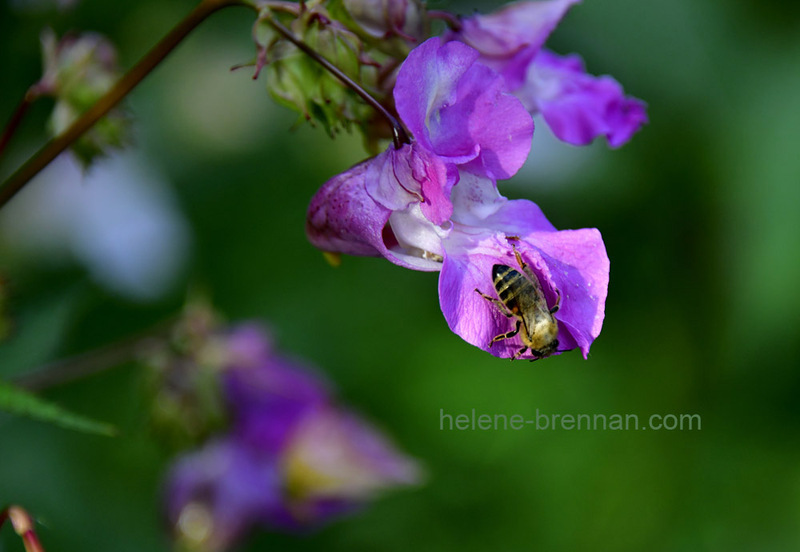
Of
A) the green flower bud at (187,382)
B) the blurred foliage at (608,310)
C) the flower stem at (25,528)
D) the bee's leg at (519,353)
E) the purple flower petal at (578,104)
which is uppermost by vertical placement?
the purple flower petal at (578,104)

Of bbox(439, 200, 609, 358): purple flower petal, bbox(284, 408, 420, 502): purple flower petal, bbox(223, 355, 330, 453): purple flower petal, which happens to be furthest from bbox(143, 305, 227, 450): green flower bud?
bbox(439, 200, 609, 358): purple flower petal

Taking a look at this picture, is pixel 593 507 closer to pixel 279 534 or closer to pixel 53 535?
pixel 279 534

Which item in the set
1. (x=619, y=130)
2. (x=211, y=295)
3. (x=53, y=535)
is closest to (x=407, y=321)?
(x=211, y=295)

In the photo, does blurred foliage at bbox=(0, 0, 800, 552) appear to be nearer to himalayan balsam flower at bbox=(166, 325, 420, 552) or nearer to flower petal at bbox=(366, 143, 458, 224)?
himalayan balsam flower at bbox=(166, 325, 420, 552)

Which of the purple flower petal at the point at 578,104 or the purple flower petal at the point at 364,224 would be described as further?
the purple flower petal at the point at 578,104

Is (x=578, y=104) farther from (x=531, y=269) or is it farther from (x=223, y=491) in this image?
(x=223, y=491)

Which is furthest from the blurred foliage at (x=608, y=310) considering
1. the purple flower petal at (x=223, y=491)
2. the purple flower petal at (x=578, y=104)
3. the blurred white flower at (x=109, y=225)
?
the purple flower petal at (x=578, y=104)

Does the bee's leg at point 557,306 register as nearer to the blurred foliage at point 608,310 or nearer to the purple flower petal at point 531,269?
the purple flower petal at point 531,269
